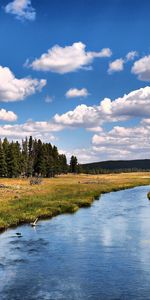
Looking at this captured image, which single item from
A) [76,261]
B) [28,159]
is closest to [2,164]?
[28,159]

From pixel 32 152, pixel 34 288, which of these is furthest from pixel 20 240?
pixel 32 152

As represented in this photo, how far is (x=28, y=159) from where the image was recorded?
150750 mm

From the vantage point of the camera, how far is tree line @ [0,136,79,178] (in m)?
126

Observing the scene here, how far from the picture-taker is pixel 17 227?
135 feet

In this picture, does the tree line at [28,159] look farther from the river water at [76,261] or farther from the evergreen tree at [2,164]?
the river water at [76,261]

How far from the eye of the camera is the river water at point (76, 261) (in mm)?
21844

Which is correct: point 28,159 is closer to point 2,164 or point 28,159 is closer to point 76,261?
point 2,164

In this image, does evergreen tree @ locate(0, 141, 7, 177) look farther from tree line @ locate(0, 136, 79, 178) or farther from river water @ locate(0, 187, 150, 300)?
river water @ locate(0, 187, 150, 300)

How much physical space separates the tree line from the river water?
8296 cm

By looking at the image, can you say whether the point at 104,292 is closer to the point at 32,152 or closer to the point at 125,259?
the point at 125,259

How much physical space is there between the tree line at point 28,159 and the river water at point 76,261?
82964 millimetres

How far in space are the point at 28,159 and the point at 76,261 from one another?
407 feet

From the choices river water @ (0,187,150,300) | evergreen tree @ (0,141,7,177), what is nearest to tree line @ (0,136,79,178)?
evergreen tree @ (0,141,7,177)

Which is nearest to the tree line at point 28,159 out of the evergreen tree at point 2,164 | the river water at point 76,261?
the evergreen tree at point 2,164
